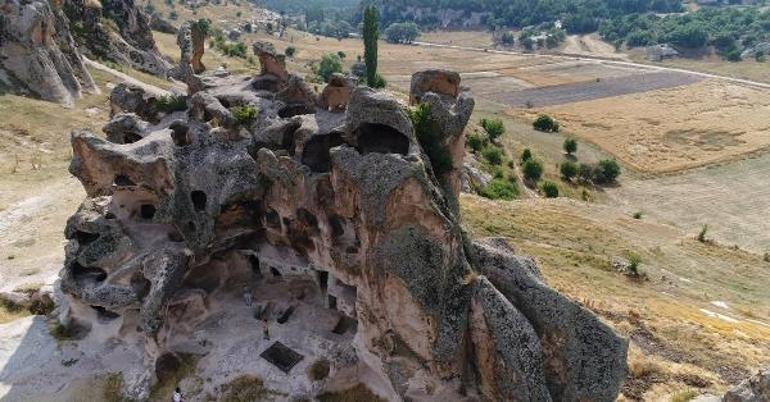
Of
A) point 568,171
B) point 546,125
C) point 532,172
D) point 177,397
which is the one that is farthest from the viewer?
point 546,125

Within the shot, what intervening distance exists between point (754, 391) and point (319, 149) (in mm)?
21603

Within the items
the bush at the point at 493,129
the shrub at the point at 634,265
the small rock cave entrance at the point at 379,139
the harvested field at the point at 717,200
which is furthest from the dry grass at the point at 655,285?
the bush at the point at 493,129

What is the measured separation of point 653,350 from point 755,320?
14397 millimetres

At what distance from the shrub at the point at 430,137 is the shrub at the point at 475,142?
6287 cm

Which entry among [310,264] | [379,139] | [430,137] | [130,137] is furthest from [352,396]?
[130,137]

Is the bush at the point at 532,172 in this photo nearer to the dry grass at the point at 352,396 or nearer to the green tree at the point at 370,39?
the green tree at the point at 370,39

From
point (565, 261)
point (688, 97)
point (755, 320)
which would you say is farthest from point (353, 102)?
point (688, 97)

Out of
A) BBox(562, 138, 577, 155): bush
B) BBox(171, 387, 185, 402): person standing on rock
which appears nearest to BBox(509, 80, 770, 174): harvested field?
BBox(562, 138, 577, 155): bush

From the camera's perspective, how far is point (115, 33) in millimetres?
93500

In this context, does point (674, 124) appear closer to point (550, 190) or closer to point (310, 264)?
point (550, 190)

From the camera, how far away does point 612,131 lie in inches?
4926

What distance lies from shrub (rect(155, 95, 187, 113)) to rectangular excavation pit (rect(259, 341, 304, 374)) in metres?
16.4

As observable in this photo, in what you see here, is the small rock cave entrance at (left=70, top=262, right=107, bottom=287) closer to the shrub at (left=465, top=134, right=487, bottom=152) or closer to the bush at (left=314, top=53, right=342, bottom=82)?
the shrub at (left=465, top=134, right=487, bottom=152)

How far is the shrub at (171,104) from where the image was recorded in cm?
3684
